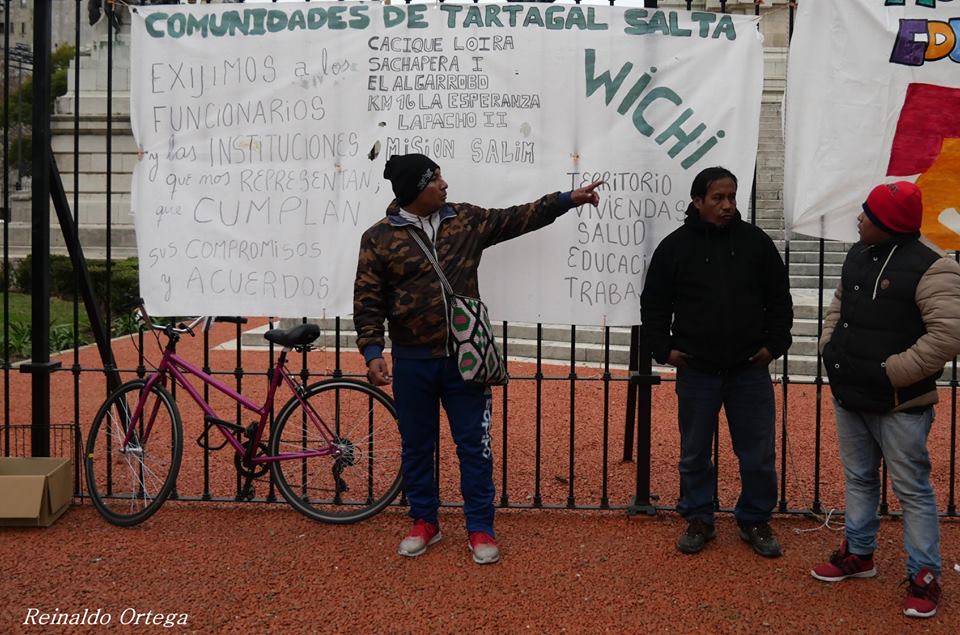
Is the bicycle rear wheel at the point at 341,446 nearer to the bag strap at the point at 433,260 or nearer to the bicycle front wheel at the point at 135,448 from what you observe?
the bicycle front wheel at the point at 135,448

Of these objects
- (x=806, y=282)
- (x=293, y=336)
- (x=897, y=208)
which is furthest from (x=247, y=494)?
(x=806, y=282)

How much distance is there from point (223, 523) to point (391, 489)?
0.98 metres

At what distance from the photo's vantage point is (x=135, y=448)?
4754 millimetres

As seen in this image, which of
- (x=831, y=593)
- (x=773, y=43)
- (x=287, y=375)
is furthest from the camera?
(x=773, y=43)

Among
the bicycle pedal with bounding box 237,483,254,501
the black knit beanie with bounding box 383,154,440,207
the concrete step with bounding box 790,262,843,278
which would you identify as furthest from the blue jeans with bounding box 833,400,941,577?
the concrete step with bounding box 790,262,843,278

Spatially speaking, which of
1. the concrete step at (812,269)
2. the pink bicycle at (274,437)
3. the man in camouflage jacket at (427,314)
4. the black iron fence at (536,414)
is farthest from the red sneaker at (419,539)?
the concrete step at (812,269)

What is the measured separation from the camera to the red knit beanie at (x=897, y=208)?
355 cm

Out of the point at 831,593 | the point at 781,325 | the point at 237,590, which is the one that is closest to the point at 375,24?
the point at 781,325

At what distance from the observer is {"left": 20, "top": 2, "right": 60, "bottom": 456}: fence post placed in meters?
4.71

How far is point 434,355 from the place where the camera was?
13.5 ft

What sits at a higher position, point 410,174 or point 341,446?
point 410,174

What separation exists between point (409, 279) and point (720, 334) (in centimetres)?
152

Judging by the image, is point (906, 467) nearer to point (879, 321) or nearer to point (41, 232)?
point (879, 321)

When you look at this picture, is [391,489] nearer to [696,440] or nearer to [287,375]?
[287,375]
